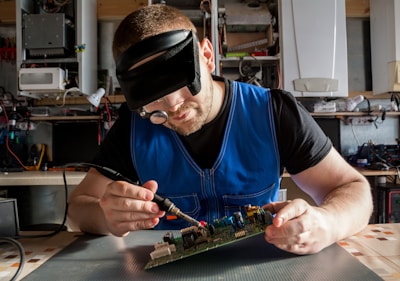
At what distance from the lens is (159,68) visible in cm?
70

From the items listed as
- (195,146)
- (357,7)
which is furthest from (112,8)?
(195,146)

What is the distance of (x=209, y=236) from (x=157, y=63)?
376 millimetres

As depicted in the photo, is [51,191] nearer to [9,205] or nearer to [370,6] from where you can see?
[9,205]

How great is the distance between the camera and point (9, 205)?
32.2 inches

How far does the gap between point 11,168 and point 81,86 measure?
88 cm

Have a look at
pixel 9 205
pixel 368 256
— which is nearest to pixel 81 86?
pixel 9 205

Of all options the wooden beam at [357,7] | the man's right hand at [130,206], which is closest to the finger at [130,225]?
the man's right hand at [130,206]

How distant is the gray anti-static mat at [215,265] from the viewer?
1.83 feet

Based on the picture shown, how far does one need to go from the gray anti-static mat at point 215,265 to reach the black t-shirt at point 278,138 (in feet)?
1.17

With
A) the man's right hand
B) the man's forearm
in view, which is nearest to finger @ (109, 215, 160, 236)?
the man's right hand

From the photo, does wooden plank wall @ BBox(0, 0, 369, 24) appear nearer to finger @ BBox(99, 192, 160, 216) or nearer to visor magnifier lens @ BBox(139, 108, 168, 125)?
visor magnifier lens @ BBox(139, 108, 168, 125)

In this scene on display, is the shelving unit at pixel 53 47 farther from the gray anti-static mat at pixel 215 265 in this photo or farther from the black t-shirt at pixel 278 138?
the gray anti-static mat at pixel 215 265

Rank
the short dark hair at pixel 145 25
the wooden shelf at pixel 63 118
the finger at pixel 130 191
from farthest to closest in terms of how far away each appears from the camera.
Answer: the wooden shelf at pixel 63 118, the short dark hair at pixel 145 25, the finger at pixel 130 191

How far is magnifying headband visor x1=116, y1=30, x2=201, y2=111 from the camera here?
704 mm
